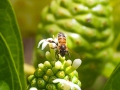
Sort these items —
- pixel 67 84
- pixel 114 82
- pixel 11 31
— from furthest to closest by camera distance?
pixel 11 31
pixel 114 82
pixel 67 84

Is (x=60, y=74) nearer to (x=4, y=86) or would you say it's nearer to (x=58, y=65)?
(x=58, y=65)

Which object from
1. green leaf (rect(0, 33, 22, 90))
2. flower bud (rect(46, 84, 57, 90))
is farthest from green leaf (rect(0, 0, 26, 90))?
flower bud (rect(46, 84, 57, 90))

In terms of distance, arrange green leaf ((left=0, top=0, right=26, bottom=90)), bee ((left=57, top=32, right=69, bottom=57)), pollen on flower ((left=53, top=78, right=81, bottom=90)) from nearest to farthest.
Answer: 1. pollen on flower ((left=53, top=78, right=81, bottom=90))
2. bee ((left=57, top=32, right=69, bottom=57))
3. green leaf ((left=0, top=0, right=26, bottom=90))

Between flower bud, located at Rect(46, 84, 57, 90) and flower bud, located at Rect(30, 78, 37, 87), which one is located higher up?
flower bud, located at Rect(30, 78, 37, 87)

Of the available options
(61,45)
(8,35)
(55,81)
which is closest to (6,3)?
(8,35)

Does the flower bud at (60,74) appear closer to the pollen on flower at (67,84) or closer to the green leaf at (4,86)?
the pollen on flower at (67,84)

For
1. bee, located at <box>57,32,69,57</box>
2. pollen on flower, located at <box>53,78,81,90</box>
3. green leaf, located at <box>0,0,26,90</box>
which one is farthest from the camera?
green leaf, located at <box>0,0,26,90</box>

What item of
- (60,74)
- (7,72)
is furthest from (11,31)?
(60,74)

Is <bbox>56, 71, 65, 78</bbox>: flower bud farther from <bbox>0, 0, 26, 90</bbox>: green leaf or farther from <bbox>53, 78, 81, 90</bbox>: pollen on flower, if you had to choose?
<bbox>0, 0, 26, 90</bbox>: green leaf

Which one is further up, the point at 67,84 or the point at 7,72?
the point at 7,72

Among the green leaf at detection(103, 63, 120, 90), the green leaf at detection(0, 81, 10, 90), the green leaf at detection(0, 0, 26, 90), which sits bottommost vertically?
the green leaf at detection(103, 63, 120, 90)
